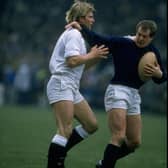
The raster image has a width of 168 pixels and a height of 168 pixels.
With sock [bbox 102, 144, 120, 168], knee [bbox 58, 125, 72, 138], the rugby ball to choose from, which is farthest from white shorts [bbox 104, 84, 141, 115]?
knee [bbox 58, 125, 72, 138]

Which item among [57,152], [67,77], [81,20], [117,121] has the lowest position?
[57,152]

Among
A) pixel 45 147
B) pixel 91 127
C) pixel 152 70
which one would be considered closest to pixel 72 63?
pixel 91 127

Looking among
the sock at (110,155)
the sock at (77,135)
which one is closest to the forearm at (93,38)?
the sock at (77,135)

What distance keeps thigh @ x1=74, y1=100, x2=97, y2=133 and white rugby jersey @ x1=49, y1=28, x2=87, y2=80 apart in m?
0.40

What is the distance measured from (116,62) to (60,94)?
1.03 meters

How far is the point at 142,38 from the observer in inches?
412

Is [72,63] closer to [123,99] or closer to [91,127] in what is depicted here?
[123,99]

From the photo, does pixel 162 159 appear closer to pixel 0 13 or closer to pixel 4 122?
pixel 4 122

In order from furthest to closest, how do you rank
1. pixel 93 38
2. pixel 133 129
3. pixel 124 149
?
pixel 124 149 → pixel 133 129 → pixel 93 38

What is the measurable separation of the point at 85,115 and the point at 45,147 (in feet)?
14.1

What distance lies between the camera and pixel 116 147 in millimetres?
10477

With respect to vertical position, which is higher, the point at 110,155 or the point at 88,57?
the point at 88,57

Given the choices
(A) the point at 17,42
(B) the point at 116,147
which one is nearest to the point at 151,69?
(B) the point at 116,147

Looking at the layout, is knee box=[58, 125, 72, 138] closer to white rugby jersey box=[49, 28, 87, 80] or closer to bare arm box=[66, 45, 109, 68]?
white rugby jersey box=[49, 28, 87, 80]
